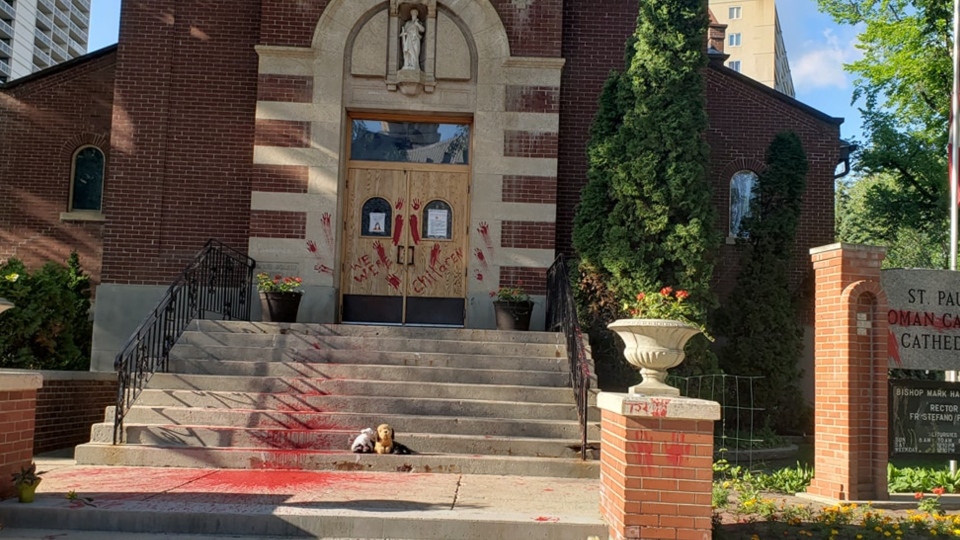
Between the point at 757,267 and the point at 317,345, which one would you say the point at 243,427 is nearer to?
the point at 317,345

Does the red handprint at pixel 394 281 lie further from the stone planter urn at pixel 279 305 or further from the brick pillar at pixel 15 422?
the brick pillar at pixel 15 422

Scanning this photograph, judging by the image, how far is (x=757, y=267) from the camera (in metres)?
13.5

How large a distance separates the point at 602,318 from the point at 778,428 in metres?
3.92

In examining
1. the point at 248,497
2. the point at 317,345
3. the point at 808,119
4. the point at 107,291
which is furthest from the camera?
the point at 808,119

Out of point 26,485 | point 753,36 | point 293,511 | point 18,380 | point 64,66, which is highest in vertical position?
point 753,36

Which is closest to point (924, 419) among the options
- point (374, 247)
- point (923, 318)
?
point (923, 318)

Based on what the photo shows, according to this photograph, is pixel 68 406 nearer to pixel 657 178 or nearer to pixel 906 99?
pixel 657 178

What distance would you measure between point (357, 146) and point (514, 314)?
12.8 ft

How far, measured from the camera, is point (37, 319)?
438 inches

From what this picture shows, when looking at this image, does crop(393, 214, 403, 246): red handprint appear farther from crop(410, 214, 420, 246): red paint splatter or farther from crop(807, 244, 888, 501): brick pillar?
crop(807, 244, 888, 501): brick pillar

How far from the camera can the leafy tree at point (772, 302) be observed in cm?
1327

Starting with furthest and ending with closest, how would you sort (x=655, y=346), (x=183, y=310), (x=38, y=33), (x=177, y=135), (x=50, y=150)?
(x=38, y=33) → (x=50, y=150) → (x=177, y=135) → (x=183, y=310) → (x=655, y=346)

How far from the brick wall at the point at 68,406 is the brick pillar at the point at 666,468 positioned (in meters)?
7.40

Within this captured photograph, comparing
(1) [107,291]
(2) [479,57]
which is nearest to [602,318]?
(2) [479,57]
